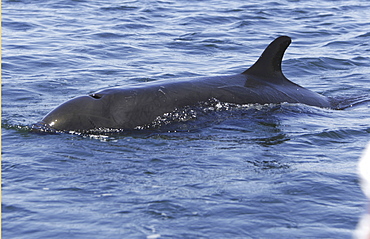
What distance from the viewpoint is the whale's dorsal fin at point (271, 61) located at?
9.95 meters

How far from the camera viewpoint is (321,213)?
6152 millimetres

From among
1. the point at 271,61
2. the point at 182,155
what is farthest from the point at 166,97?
the point at 271,61

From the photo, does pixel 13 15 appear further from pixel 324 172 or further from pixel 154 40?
pixel 324 172

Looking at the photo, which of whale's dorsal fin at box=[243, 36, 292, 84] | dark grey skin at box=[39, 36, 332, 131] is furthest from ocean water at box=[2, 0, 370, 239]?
whale's dorsal fin at box=[243, 36, 292, 84]

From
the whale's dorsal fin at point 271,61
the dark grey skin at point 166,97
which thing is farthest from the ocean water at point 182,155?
the whale's dorsal fin at point 271,61

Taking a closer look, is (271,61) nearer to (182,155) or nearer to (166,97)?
(166,97)

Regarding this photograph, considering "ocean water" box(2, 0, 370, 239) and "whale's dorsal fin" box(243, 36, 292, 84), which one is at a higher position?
"whale's dorsal fin" box(243, 36, 292, 84)

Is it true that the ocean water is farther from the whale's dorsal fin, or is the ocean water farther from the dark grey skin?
the whale's dorsal fin

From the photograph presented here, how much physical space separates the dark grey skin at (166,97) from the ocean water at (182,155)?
19 centimetres

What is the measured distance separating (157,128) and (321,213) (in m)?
3.23

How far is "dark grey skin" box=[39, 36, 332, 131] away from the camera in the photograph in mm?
8766

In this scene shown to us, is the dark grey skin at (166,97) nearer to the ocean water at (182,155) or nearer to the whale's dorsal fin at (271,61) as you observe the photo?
the whale's dorsal fin at (271,61)

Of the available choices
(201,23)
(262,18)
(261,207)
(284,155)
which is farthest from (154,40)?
(261,207)

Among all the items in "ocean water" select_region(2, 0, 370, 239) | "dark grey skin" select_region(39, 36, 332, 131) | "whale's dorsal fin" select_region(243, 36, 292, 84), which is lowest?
"ocean water" select_region(2, 0, 370, 239)
